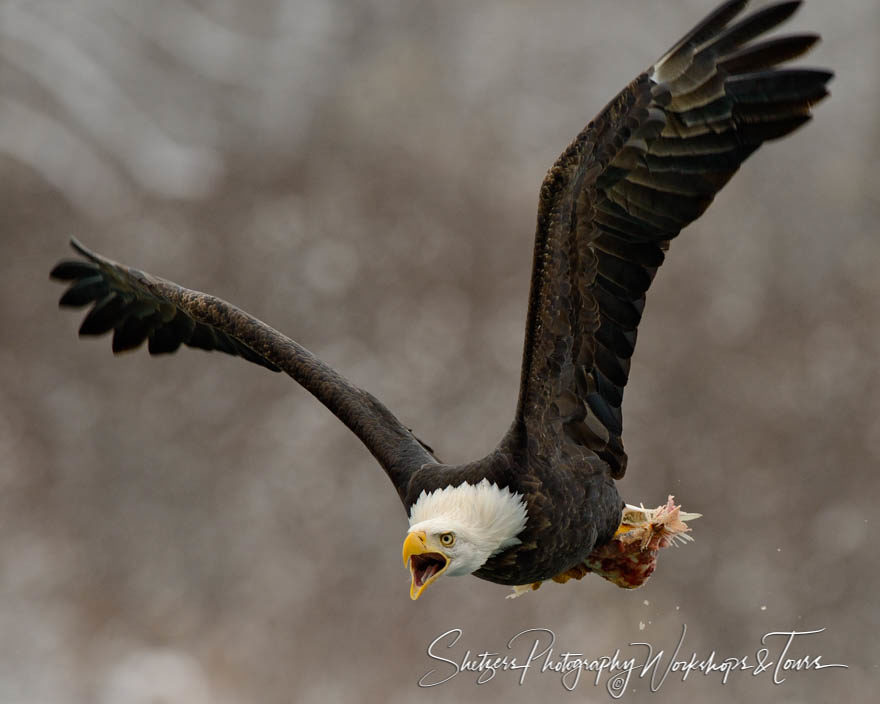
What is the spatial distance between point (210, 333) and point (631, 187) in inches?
107

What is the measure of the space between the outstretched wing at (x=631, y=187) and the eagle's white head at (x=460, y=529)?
0.30m

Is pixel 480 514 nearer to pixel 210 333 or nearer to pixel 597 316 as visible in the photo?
pixel 597 316

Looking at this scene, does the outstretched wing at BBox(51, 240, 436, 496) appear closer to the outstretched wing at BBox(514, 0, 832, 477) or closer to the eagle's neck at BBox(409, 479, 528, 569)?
the eagle's neck at BBox(409, 479, 528, 569)

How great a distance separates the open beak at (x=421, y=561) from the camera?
4258 millimetres

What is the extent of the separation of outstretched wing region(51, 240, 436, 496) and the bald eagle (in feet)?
0.08

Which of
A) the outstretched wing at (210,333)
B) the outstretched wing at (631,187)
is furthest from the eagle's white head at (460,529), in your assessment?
the outstretched wing at (210,333)

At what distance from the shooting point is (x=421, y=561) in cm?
441

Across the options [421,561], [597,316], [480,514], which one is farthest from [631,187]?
[421,561]

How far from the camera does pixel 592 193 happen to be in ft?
14.4

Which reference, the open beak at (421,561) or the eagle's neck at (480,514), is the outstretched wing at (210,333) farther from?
the open beak at (421,561)

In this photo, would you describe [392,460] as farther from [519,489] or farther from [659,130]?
[659,130]

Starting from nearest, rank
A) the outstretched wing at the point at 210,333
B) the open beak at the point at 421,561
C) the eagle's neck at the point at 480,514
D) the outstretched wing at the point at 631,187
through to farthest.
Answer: the outstretched wing at the point at 631,187 → the open beak at the point at 421,561 → the eagle's neck at the point at 480,514 → the outstretched wing at the point at 210,333

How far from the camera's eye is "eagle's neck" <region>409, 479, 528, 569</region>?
4.39 meters

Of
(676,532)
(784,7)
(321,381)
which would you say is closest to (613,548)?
(676,532)
